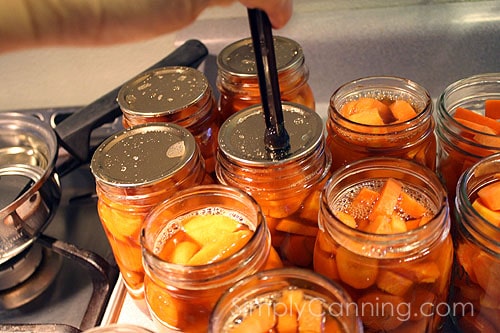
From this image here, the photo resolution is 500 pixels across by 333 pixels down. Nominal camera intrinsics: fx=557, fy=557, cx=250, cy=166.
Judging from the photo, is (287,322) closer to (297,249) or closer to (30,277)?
(297,249)

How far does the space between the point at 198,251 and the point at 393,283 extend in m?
0.16

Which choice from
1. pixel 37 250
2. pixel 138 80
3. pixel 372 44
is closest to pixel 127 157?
pixel 138 80

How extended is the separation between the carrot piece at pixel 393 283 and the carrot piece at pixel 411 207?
6cm

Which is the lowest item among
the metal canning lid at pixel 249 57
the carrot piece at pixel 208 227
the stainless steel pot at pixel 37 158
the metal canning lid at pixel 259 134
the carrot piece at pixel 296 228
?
the stainless steel pot at pixel 37 158

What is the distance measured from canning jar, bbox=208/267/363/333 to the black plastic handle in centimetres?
44

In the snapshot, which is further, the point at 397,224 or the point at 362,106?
the point at 362,106

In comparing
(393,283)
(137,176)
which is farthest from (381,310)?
(137,176)

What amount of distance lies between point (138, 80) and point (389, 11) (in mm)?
421

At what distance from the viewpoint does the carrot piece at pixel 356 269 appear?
0.43 meters

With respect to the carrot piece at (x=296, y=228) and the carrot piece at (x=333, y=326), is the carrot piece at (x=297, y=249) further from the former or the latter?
the carrot piece at (x=333, y=326)

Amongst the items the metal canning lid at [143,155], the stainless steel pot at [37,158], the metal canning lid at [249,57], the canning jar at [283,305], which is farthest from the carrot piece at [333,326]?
the stainless steel pot at [37,158]

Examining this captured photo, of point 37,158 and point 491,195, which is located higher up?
point 491,195

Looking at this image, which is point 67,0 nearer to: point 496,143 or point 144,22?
point 144,22

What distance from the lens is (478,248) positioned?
17.8 inches
